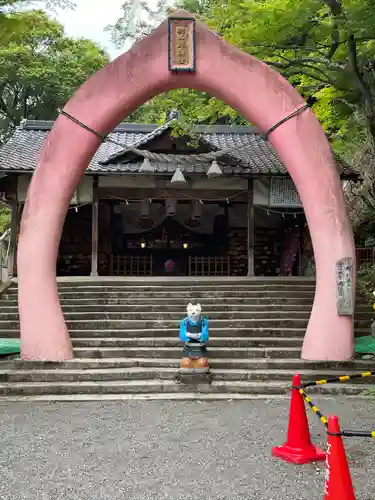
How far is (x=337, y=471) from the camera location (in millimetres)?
3535

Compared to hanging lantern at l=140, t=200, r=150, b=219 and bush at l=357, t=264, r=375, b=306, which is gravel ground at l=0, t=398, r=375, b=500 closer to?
bush at l=357, t=264, r=375, b=306

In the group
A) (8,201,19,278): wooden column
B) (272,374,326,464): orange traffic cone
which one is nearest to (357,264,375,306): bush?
(272,374,326,464): orange traffic cone

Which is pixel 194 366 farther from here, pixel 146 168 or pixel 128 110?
pixel 146 168

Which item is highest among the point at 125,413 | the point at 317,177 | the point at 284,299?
the point at 317,177

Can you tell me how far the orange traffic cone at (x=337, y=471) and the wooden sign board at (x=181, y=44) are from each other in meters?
7.18

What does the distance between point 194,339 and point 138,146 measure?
29.0 ft

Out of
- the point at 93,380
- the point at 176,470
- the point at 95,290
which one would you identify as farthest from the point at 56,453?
the point at 95,290

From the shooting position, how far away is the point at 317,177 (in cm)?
866

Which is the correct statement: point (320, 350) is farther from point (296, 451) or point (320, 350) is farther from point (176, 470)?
point (176, 470)

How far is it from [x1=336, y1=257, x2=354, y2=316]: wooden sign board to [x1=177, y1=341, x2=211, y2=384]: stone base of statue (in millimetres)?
2547

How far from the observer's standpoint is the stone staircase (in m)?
7.92

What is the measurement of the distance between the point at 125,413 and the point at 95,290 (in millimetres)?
5803

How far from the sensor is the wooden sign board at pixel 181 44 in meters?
8.87

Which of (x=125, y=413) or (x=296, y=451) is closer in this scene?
(x=296, y=451)
